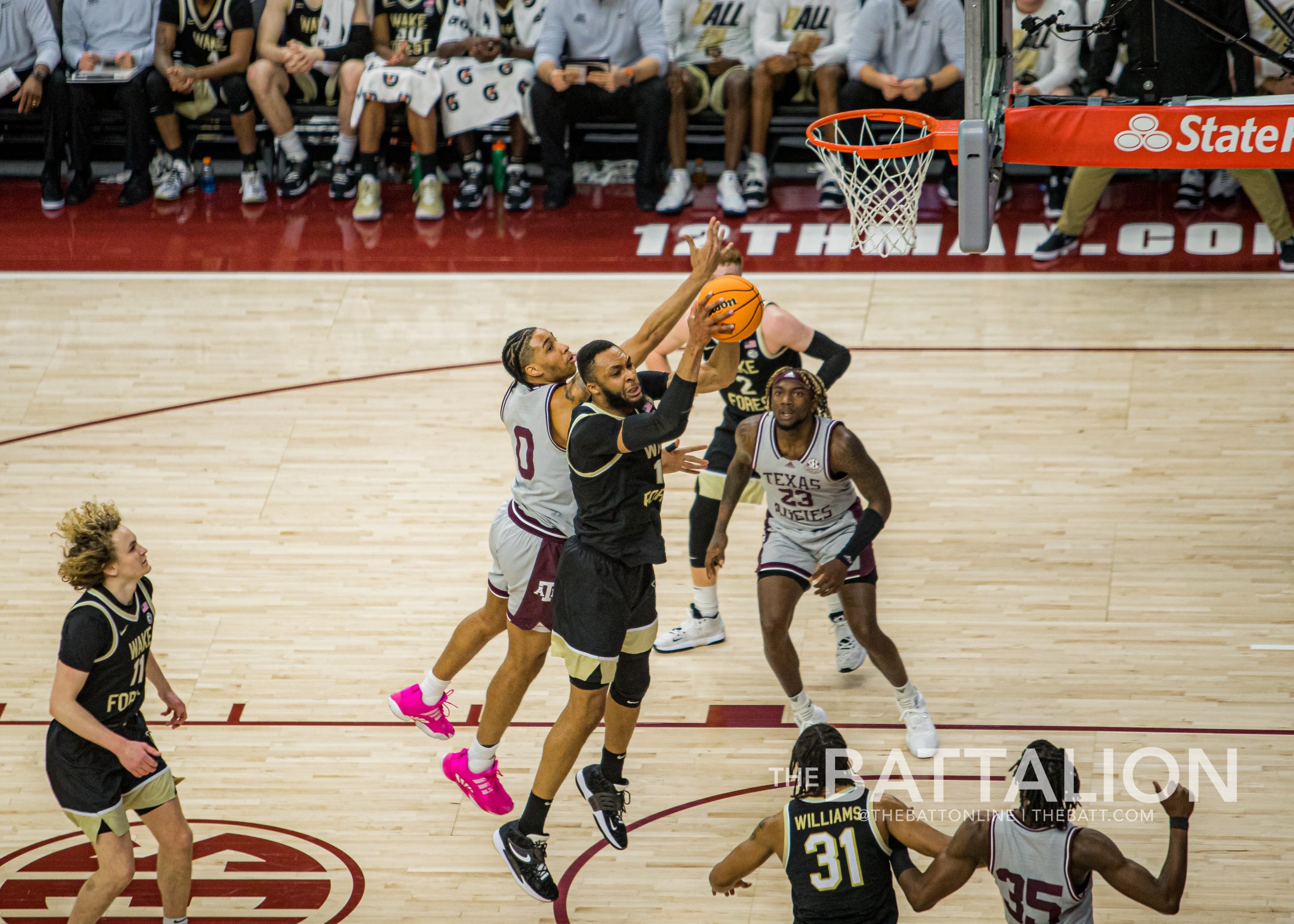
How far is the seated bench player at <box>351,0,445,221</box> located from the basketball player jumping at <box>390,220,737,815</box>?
6.57 meters

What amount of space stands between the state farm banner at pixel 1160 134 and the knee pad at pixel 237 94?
26.9ft

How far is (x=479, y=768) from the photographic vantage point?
664 centimetres

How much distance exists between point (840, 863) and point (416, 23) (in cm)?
996

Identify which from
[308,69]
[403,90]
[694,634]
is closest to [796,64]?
[403,90]

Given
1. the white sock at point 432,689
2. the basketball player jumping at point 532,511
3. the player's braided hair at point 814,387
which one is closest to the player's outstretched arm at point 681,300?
the basketball player jumping at point 532,511

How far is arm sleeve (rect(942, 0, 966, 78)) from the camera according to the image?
12008 mm

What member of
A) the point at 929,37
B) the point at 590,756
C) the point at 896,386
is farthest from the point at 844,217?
the point at 590,756

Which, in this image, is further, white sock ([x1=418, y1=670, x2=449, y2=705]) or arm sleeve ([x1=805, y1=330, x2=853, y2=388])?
arm sleeve ([x1=805, y1=330, x2=853, y2=388])

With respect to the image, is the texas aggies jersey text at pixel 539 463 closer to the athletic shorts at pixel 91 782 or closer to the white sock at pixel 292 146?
the athletic shorts at pixel 91 782

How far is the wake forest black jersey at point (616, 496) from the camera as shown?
235 inches

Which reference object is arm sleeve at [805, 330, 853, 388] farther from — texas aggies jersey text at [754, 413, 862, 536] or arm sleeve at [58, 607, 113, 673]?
arm sleeve at [58, 607, 113, 673]

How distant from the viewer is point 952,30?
1205 cm

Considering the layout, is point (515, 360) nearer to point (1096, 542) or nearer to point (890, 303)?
point (1096, 542)

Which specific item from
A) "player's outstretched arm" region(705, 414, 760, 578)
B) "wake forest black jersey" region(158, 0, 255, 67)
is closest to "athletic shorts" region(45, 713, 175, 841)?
"player's outstretched arm" region(705, 414, 760, 578)
